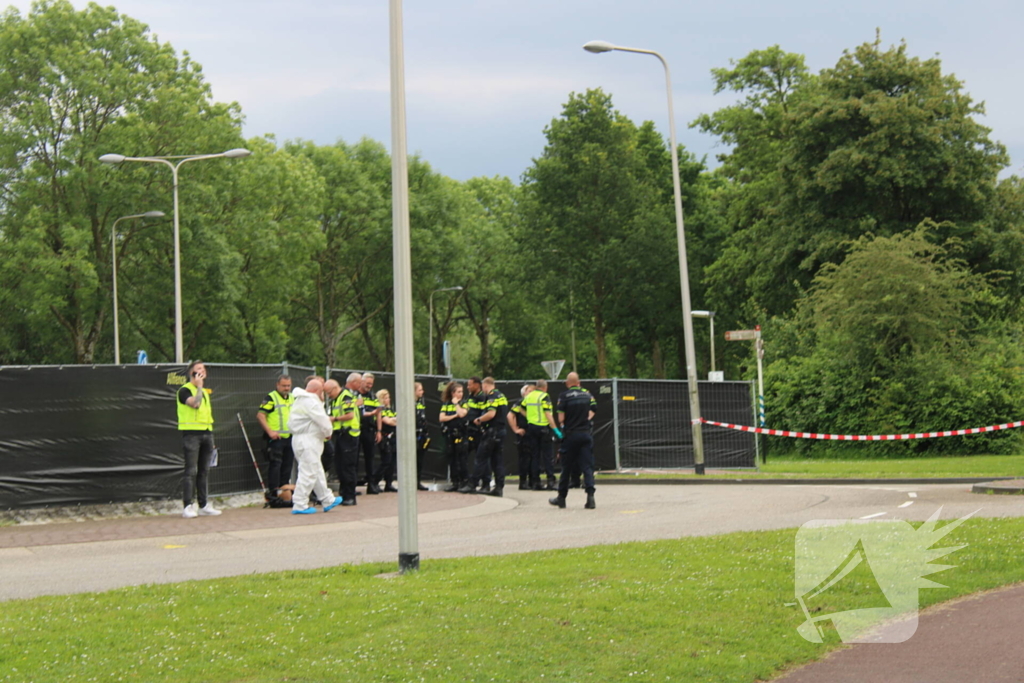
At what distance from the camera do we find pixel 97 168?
39.4 m

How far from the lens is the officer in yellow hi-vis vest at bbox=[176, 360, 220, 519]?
1445 cm

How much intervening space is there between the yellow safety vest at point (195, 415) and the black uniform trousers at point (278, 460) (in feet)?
3.96

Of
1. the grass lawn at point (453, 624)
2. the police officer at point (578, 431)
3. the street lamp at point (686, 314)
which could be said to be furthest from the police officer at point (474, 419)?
the grass lawn at point (453, 624)

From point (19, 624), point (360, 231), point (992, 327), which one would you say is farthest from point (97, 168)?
point (19, 624)

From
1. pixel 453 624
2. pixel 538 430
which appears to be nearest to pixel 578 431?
pixel 538 430

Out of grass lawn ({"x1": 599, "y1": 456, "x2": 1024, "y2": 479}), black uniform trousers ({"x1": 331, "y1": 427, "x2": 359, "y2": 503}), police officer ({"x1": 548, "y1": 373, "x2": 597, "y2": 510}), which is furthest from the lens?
grass lawn ({"x1": 599, "y1": 456, "x2": 1024, "y2": 479})

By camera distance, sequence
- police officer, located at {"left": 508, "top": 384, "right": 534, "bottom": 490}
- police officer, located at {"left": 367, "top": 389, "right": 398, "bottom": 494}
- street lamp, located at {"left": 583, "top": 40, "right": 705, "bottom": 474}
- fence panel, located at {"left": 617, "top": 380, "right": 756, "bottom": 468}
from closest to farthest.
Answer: police officer, located at {"left": 367, "top": 389, "right": 398, "bottom": 494} → police officer, located at {"left": 508, "top": 384, "right": 534, "bottom": 490} → street lamp, located at {"left": 583, "top": 40, "right": 705, "bottom": 474} → fence panel, located at {"left": 617, "top": 380, "right": 756, "bottom": 468}

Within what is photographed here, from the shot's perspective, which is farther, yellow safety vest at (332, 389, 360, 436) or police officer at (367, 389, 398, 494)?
police officer at (367, 389, 398, 494)

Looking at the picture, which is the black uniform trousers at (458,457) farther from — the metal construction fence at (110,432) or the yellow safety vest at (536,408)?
the metal construction fence at (110,432)

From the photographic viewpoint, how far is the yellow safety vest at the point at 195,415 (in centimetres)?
1441

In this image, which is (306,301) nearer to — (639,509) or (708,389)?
(708,389)

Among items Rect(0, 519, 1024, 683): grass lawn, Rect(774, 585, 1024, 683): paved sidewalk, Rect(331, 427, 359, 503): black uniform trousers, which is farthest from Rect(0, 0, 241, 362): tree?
Rect(774, 585, 1024, 683): paved sidewalk

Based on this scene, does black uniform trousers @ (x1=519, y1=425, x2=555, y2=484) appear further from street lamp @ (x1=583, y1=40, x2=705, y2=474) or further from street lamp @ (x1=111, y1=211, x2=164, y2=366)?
street lamp @ (x1=111, y1=211, x2=164, y2=366)

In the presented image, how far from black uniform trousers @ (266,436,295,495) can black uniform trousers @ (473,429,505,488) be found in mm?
3192
